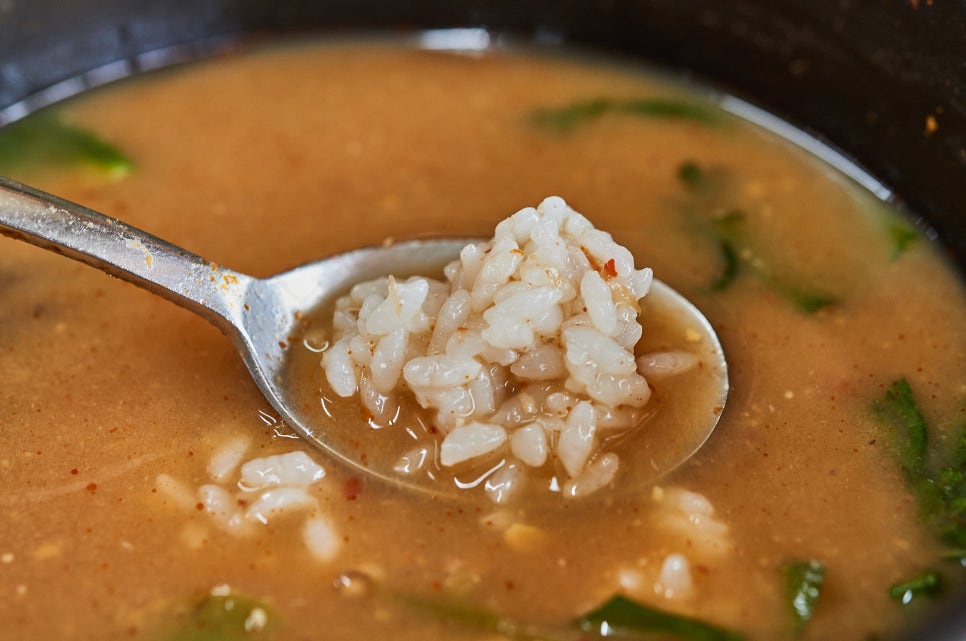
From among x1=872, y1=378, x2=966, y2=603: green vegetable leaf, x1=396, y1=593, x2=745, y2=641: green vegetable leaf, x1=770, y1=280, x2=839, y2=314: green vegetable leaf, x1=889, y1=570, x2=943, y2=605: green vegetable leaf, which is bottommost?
x1=396, y1=593, x2=745, y2=641: green vegetable leaf

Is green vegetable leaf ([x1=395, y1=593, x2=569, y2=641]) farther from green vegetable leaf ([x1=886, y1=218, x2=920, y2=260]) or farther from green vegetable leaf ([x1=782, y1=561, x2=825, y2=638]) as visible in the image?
green vegetable leaf ([x1=886, y1=218, x2=920, y2=260])

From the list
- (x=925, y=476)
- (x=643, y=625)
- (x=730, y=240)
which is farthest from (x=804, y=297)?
(x=643, y=625)

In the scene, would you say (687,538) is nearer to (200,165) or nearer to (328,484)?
(328,484)

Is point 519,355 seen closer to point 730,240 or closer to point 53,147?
point 730,240

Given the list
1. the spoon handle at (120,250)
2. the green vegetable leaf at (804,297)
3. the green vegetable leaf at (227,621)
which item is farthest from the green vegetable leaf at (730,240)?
the green vegetable leaf at (227,621)

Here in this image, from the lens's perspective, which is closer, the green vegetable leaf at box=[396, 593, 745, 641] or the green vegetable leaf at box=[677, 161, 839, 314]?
the green vegetable leaf at box=[396, 593, 745, 641]

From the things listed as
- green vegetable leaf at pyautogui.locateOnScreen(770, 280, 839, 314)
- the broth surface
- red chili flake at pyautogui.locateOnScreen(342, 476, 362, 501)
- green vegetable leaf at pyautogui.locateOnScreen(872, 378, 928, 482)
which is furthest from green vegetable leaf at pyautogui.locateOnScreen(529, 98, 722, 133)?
red chili flake at pyautogui.locateOnScreen(342, 476, 362, 501)

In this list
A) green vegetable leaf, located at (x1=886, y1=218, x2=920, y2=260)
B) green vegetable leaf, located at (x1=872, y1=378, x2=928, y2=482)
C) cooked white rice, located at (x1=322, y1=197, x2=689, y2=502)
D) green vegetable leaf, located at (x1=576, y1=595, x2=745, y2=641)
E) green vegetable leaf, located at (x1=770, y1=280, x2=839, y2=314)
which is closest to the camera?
green vegetable leaf, located at (x1=576, y1=595, x2=745, y2=641)
